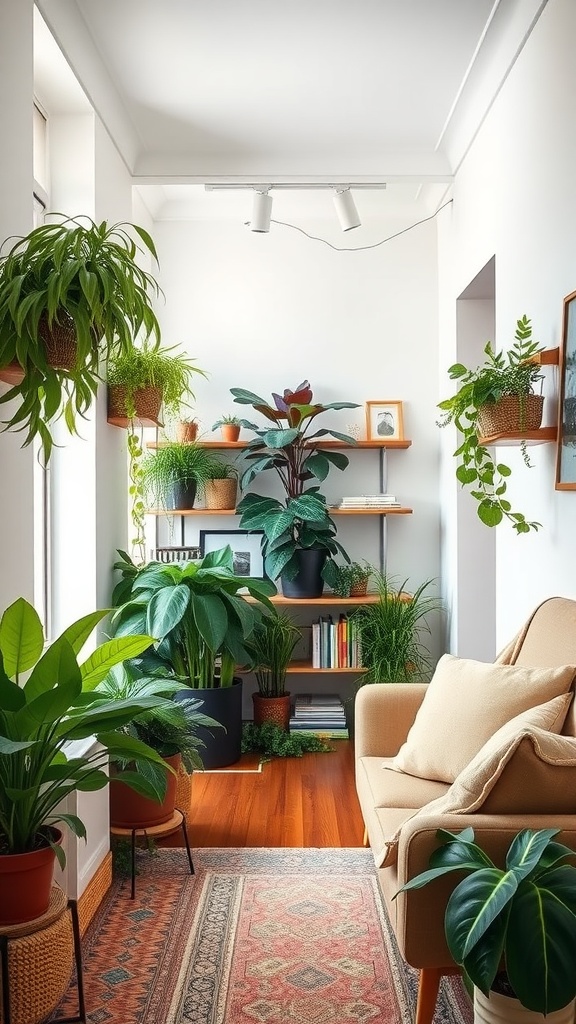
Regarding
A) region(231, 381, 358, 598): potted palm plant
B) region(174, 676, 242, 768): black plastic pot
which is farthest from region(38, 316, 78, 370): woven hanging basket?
region(231, 381, 358, 598): potted palm plant

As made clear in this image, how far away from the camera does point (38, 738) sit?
1.93 metres

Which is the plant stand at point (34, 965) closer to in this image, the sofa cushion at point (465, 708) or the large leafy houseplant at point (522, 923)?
the large leafy houseplant at point (522, 923)

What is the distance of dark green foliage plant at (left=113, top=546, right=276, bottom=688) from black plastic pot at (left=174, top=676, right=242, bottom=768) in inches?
2.2

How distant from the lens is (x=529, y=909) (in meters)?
1.60

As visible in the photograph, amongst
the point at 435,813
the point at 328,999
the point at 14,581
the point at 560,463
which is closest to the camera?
the point at 435,813

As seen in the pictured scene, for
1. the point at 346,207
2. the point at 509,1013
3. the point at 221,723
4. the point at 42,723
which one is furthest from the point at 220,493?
the point at 509,1013

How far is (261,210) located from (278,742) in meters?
2.66

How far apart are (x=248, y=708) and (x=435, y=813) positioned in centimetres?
333

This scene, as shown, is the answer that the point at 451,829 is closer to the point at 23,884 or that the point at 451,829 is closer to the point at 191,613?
the point at 23,884

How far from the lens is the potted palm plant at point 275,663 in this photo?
4812 mm

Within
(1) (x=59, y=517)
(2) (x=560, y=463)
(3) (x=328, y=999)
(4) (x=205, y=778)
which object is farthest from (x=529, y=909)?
(4) (x=205, y=778)

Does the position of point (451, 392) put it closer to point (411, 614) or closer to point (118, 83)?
point (411, 614)

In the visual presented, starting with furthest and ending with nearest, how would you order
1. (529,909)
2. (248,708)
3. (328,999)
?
(248,708) → (328,999) → (529,909)

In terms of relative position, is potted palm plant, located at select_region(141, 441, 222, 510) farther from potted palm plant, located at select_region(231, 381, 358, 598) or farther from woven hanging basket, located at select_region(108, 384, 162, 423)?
woven hanging basket, located at select_region(108, 384, 162, 423)
